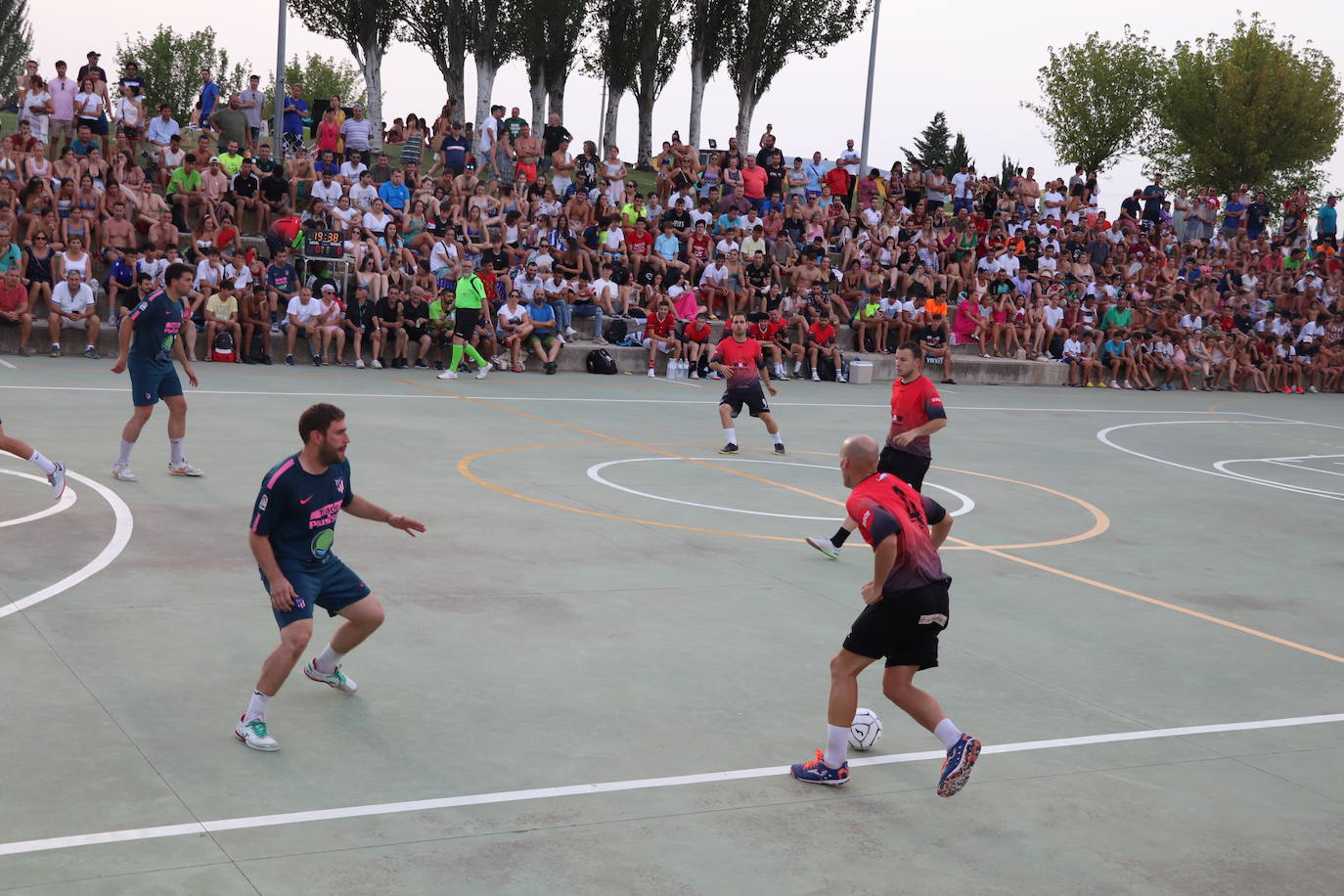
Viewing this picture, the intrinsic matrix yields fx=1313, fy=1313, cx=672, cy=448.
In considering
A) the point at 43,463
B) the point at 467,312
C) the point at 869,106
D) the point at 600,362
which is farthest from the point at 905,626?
the point at 869,106

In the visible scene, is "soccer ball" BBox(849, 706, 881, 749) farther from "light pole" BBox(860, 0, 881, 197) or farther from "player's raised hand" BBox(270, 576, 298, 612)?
"light pole" BBox(860, 0, 881, 197)

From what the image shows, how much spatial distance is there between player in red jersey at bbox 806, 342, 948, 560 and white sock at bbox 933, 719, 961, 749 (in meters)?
4.54

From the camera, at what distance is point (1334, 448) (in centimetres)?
2231

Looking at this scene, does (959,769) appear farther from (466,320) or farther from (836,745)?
(466,320)

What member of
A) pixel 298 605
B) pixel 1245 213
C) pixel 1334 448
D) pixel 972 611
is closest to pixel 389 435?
pixel 972 611

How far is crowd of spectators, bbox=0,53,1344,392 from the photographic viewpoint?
22.2 m

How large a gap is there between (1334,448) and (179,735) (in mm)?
21128

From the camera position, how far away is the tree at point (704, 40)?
47969 millimetres

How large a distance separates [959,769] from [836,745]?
1.94 ft

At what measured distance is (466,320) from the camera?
23.0 m

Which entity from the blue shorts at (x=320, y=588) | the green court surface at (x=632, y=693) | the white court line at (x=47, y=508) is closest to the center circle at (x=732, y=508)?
the green court surface at (x=632, y=693)

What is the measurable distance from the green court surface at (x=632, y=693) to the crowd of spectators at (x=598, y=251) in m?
7.79

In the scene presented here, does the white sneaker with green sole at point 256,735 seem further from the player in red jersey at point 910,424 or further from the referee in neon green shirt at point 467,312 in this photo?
the referee in neon green shirt at point 467,312

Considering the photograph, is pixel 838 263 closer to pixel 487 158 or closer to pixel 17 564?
pixel 487 158
